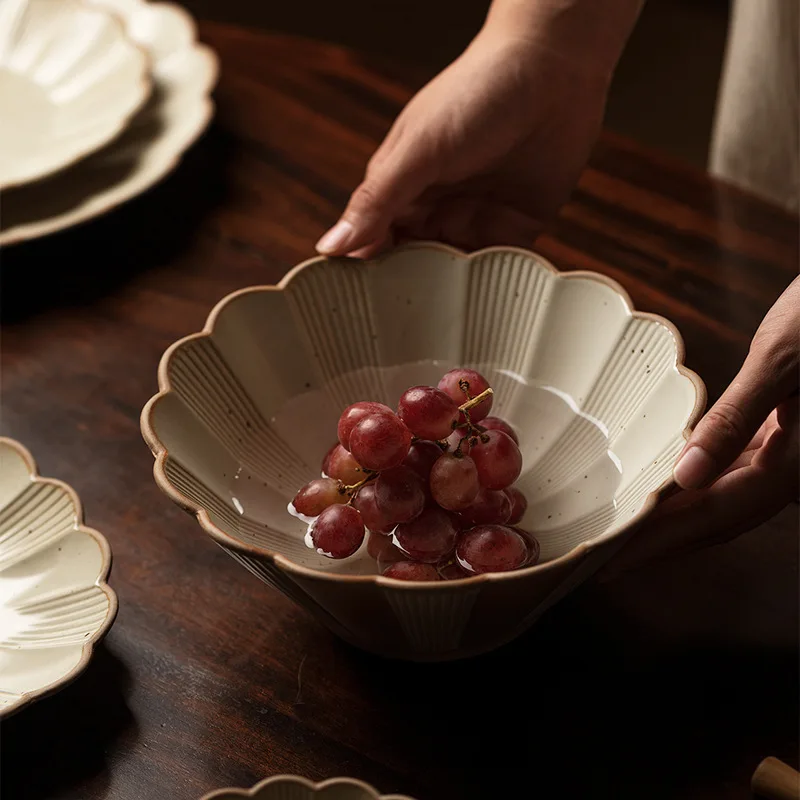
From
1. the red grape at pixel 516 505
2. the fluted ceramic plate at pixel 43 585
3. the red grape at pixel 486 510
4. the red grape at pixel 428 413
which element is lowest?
the fluted ceramic plate at pixel 43 585

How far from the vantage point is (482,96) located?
992 mm

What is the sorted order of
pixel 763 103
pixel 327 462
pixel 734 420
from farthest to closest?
pixel 763 103 → pixel 327 462 → pixel 734 420

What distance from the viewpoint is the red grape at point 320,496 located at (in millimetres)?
743

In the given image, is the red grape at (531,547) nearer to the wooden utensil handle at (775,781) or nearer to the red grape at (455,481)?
the red grape at (455,481)

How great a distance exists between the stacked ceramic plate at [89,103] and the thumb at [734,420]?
0.72m

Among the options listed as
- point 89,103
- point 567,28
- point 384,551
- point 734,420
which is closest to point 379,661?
point 384,551

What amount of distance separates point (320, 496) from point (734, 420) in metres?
0.30

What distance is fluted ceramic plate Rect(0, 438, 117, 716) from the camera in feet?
2.18

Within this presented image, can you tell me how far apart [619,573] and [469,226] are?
18.3 inches

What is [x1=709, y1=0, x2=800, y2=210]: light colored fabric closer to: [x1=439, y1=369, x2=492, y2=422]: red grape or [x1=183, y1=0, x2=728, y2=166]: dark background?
[x1=439, y1=369, x2=492, y2=422]: red grape

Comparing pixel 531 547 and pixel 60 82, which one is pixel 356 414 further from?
pixel 60 82

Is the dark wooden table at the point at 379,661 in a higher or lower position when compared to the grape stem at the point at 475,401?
lower

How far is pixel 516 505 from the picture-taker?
2.43ft

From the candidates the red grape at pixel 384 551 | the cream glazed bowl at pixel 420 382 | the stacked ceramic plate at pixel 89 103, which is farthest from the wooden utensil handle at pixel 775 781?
the stacked ceramic plate at pixel 89 103
